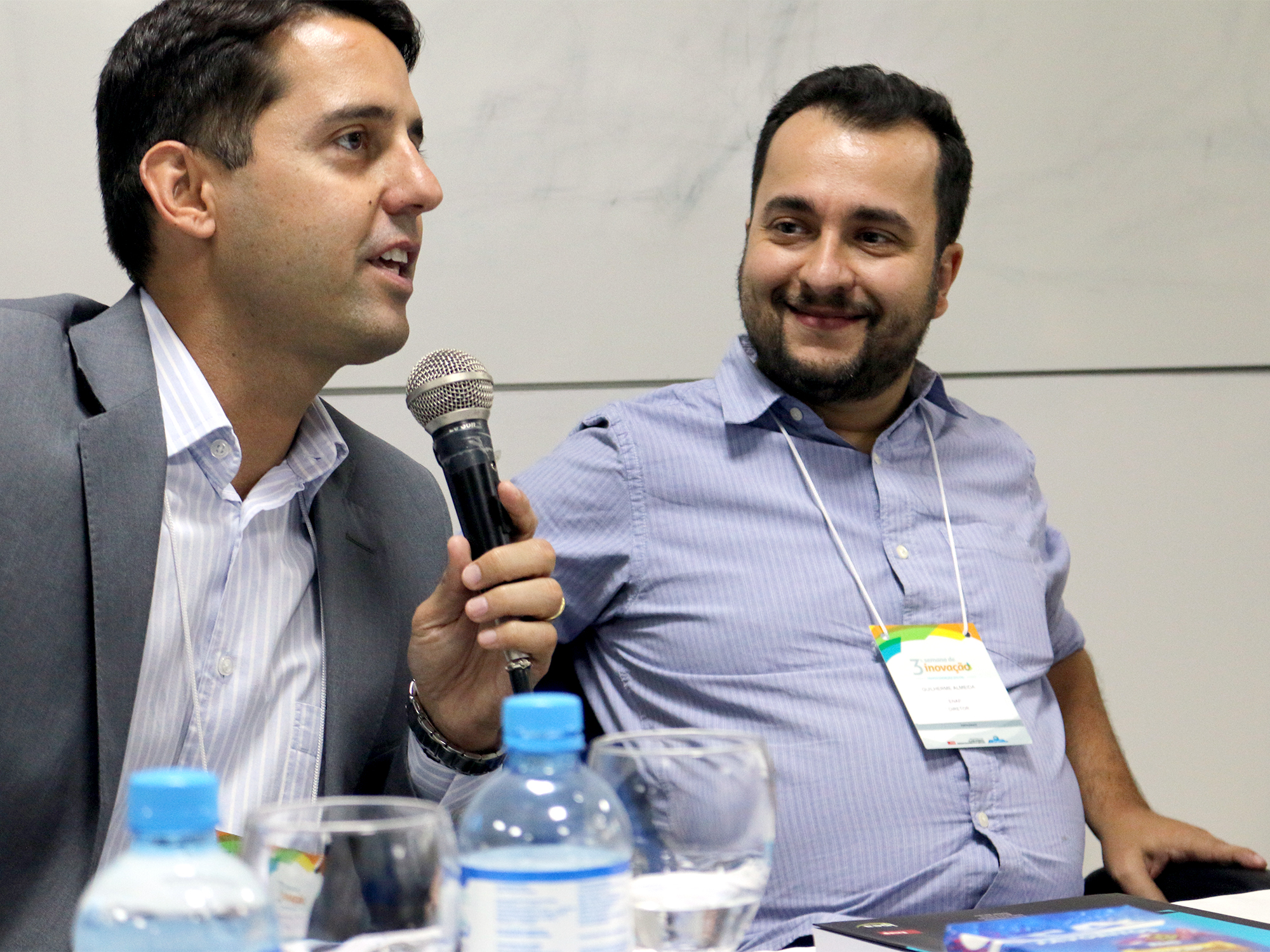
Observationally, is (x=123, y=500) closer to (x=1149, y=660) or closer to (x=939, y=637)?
(x=939, y=637)

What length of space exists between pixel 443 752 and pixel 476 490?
33 centimetres

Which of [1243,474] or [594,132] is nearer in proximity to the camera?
[594,132]

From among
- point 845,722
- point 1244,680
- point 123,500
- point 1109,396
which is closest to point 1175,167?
point 1109,396

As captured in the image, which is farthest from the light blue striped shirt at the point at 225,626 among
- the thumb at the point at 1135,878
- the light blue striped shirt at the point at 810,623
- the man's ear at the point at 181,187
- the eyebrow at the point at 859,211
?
the thumb at the point at 1135,878

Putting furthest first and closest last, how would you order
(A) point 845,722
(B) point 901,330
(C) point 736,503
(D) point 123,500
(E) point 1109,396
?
(E) point 1109,396 → (B) point 901,330 → (C) point 736,503 → (A) point 845,722 → (D) point 123,500

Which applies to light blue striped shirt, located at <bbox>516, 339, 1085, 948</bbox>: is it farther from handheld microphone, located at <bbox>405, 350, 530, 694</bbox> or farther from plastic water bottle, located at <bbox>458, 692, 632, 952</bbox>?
plastic water bottle, located at <bbox>458, 692, 632, 952</bbox>

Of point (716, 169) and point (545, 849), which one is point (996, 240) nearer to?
point (716, 169)

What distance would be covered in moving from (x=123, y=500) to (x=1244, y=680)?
2298 millimetres

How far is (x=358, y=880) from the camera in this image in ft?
1.79

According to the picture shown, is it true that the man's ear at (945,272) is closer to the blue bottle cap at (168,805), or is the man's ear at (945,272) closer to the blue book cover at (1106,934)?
the blue book cover at (1106,934)

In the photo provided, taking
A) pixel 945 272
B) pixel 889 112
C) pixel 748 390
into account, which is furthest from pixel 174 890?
pixel 945 272

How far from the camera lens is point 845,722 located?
1441mm

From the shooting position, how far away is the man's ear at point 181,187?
4.45ft

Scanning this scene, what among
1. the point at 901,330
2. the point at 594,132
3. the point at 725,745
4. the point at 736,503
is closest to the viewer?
the point at 725,745
